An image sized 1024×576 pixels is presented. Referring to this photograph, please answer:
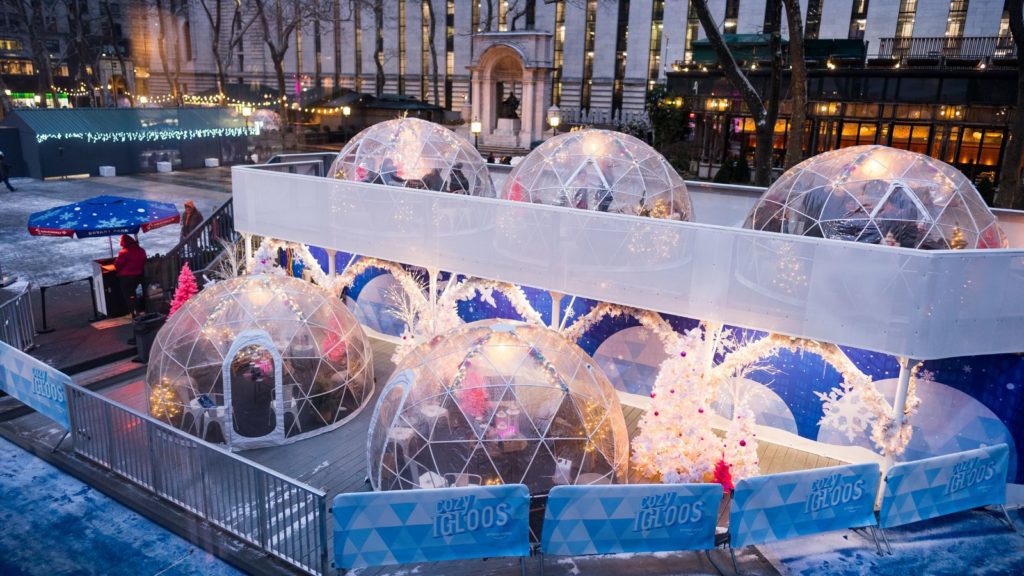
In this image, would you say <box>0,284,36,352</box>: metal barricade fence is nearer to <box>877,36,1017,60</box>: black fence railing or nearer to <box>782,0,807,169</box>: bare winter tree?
<box>782,0,807,169</box>: bare winter tree

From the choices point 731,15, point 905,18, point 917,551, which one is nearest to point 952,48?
point 905,18

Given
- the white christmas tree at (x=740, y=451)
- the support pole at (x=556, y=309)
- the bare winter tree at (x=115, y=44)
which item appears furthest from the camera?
the bare winter tree at (x=115, y=44)

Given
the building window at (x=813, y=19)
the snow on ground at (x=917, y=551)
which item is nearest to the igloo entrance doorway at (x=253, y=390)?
the snow on ground at (x=917, y=551)

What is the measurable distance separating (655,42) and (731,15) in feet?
20.4

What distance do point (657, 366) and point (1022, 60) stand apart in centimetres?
1348

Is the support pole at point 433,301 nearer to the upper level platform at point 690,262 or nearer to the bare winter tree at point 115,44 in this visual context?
the upper level platform at point 690,262

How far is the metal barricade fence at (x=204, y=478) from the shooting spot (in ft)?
25.2

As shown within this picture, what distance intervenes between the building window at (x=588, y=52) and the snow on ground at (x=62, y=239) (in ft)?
110

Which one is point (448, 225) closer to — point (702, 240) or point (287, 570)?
point (702, 240)

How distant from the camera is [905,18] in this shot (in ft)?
130

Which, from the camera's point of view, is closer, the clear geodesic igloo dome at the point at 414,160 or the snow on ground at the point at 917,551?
the snow on ground at the point at 917,551

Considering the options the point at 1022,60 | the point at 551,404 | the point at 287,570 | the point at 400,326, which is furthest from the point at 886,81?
the point at 287,570

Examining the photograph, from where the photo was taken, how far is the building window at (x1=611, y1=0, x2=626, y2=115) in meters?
52.8

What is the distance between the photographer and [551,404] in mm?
8367
